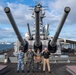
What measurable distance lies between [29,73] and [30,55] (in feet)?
3.52

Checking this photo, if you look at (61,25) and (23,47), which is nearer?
(61,25)

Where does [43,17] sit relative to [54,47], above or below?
above

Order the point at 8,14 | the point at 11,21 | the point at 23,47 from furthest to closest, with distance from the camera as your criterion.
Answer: the point at 23,47 < the point at 11,21 < the point at 8,14

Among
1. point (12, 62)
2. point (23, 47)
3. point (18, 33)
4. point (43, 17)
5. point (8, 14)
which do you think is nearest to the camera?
point (8, 14)

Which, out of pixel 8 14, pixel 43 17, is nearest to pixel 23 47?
pixel 8 14

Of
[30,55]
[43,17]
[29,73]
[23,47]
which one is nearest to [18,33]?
[30,55]

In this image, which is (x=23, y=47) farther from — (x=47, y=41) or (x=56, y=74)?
(x=56, y=74)

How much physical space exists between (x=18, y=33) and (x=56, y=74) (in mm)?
3051

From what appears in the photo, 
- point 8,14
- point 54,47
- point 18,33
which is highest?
point 8,14

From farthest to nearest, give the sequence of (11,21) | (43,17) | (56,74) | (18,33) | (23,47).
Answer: (43,17)
(23,47)
(18,33)
(56,74)
(11,21)

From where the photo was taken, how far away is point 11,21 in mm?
11703

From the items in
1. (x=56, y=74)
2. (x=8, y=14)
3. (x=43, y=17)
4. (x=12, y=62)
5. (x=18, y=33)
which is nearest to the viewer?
(x=8, y=14)

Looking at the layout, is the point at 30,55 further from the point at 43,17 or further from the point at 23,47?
the point at 43,17

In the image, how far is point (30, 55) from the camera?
13.8 meters
